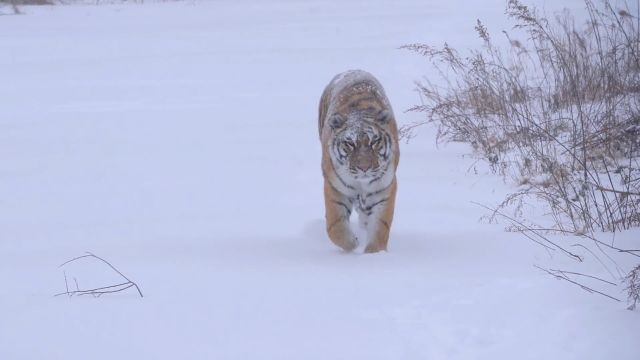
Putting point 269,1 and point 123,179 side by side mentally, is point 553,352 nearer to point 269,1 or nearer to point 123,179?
point 123,179

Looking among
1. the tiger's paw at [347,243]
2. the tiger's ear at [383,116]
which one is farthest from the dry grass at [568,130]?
the tiger's paw at [347,243]

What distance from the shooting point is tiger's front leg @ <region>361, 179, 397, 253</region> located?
5.00m

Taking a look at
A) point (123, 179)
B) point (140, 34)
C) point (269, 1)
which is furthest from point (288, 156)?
point (269, 1)

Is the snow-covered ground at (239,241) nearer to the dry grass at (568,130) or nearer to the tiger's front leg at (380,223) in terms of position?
the tiger's front leg at (380,223)

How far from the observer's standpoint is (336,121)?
5137 millimetres

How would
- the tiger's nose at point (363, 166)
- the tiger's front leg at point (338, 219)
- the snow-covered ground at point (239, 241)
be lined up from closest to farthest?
the snow-covered ground at point (239, 241), the tiger's nose at point (363, 166), the tiger's front leg at point (338, 219)

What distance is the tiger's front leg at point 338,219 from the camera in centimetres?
508

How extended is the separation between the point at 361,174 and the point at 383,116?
42 cm

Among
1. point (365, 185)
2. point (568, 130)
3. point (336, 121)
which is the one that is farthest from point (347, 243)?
point (568, 130)

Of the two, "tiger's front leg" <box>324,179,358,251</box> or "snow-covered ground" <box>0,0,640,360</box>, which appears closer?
"snow-covered ground" <box>0,0,640,360</box>

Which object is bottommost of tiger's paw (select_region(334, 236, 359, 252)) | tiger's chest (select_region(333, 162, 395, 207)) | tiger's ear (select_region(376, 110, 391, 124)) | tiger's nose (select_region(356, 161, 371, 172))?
tiger's paw (select_region(334, 236, 359, 252))

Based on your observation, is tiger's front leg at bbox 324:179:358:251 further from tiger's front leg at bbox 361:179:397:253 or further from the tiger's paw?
tiger's front leg at bbox 361:179:397:253

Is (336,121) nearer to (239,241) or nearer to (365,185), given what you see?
(365,185)

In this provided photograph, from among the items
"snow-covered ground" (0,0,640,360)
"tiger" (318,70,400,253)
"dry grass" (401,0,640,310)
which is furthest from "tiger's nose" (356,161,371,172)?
"dry grass" (401,0,640,310)
